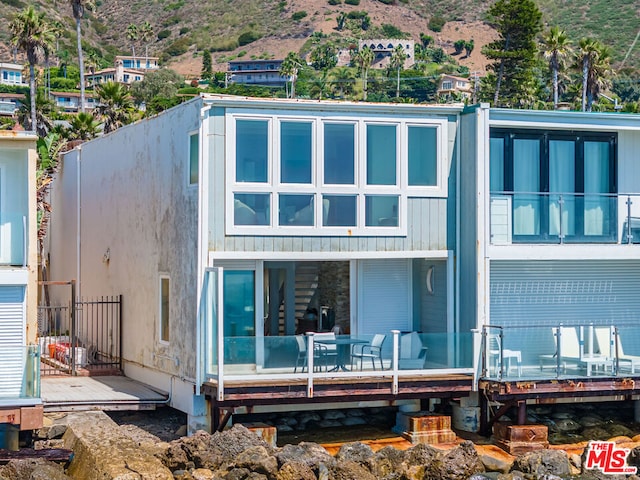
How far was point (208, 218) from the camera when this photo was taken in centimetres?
2097

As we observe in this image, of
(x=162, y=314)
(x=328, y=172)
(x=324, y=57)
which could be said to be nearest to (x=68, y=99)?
(x=324, y=57)

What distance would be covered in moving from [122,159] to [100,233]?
110 inches

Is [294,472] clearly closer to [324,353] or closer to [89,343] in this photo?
[324,353]

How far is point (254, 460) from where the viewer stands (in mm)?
18500

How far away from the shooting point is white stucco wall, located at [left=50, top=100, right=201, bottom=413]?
71.3 ft

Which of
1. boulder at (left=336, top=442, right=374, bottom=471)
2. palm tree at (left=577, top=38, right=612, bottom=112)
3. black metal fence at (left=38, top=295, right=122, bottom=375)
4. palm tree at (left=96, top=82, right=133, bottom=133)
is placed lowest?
boulder at (left=336, top=442, right=374, bottom=471)

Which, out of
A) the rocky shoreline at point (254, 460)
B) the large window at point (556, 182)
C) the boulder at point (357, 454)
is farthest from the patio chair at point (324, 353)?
the large window at point (556, 182)

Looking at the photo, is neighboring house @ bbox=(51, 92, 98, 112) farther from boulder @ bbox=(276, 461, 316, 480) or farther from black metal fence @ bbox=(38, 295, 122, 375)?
boulder @ bbox=(276, 461, 316, 480)

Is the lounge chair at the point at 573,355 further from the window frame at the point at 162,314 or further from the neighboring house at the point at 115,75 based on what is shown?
the neighboring house at the point at 115,75

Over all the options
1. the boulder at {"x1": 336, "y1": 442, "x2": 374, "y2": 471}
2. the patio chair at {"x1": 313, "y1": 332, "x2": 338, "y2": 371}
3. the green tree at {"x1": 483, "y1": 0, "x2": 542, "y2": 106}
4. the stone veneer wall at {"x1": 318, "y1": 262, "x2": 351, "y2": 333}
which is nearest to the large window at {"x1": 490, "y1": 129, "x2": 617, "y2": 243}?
the stone veneer wall at {"x1": 318, "y1": 262, "x2": 351, "y2": 333}

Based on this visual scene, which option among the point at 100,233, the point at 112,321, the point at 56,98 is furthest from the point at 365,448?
the point at 56,98

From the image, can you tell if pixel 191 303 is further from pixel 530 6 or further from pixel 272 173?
pixel 530 6

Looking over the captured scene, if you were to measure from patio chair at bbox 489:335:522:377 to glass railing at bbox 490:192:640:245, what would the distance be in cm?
223

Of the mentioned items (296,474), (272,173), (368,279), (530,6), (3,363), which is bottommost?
(296,474)
